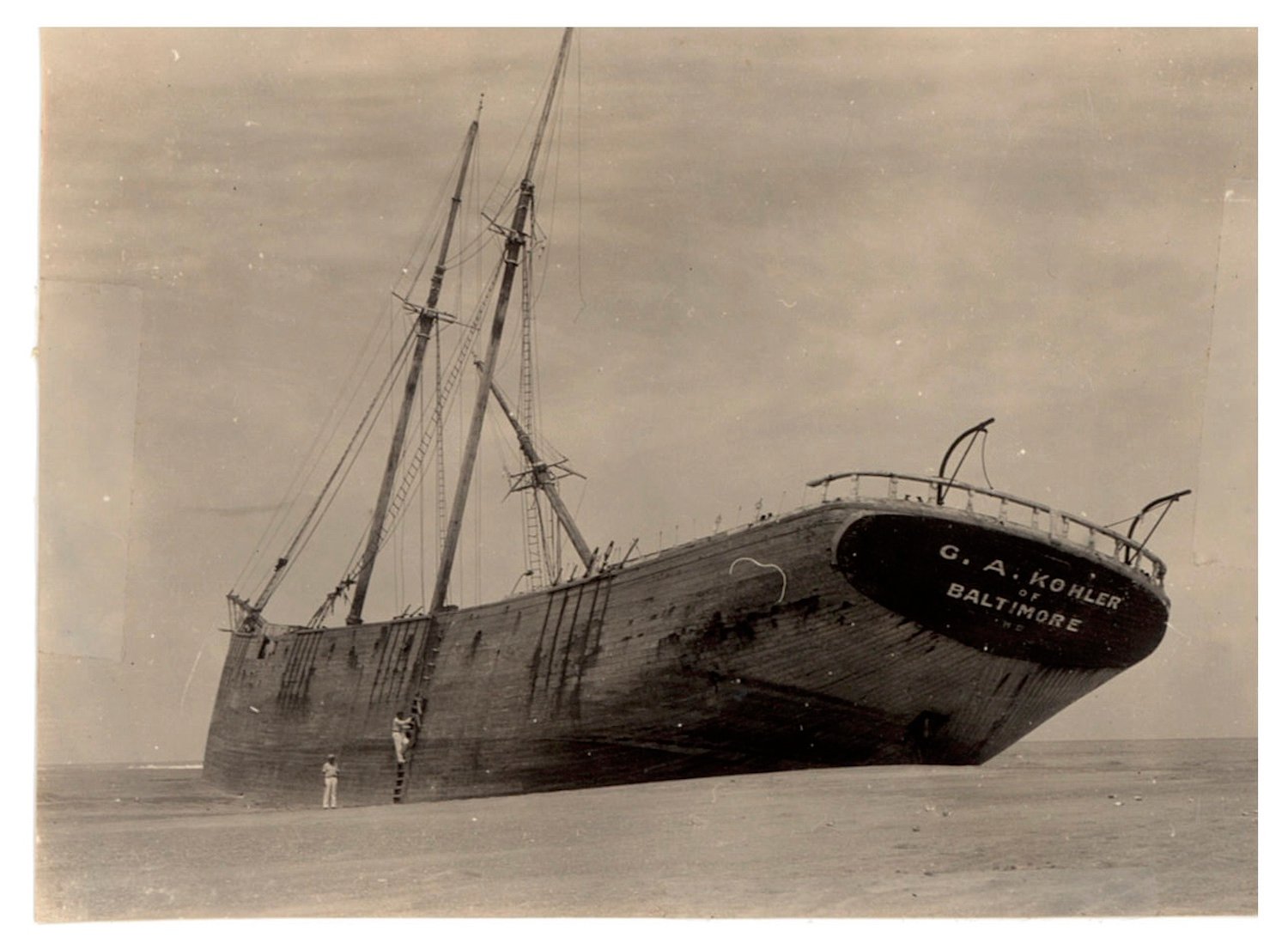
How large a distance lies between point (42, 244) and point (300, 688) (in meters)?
10.5

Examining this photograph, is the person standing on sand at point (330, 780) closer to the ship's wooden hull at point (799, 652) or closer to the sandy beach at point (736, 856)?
the ship's wooden hull at point (799, 652)

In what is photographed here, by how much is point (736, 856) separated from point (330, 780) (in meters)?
9.59

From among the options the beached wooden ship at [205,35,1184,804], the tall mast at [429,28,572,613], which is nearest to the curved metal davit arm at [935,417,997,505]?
the beached wooden ship at [205,35,1184,804]

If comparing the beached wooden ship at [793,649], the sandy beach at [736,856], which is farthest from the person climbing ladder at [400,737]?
the sandy beach at [736,856]

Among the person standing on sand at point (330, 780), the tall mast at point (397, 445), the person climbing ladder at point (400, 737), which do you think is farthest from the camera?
the tall mast at point (397, 445)

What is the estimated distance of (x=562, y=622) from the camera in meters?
17.3

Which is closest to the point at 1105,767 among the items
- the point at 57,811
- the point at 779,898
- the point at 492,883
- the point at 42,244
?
the point at 779,898

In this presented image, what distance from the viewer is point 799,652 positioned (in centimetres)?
1539

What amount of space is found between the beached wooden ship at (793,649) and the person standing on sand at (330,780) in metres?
1.52

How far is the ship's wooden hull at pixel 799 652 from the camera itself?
15.0m

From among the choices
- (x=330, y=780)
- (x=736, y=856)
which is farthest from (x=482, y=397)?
(x=736, y=856)

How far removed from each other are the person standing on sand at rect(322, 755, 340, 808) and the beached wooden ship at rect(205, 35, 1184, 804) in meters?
1.52

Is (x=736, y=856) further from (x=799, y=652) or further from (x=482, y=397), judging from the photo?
(x=482, y=397)

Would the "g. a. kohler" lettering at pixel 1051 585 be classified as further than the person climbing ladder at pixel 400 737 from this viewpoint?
No
